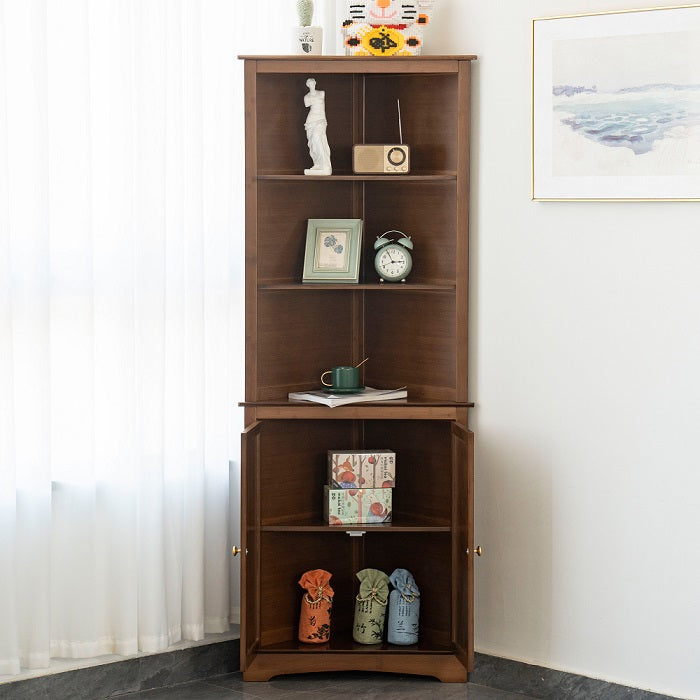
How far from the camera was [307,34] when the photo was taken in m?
2.81

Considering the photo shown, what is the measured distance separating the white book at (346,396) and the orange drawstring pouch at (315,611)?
558mm

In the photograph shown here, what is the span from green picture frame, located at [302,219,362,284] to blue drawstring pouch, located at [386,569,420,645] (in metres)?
0.95

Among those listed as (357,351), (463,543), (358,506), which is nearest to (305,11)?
(357,351)

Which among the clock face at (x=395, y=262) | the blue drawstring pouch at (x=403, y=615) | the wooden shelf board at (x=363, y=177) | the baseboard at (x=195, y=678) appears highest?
the wooden shelf board at (x=363, y=177)

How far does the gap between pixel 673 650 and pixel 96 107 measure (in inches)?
83.9

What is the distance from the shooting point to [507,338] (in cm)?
282

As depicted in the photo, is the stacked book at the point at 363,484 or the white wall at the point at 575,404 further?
the stacked book at the point at 363,484

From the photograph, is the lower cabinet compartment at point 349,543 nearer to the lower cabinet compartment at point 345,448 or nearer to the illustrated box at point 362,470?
the lower cabinet compartment at point 345,448

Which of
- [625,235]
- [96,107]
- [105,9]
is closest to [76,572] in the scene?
[96,107]

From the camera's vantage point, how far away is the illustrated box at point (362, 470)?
9.52ft

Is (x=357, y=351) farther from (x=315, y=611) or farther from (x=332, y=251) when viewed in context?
(x=315, y=611)

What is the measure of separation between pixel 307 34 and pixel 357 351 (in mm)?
977

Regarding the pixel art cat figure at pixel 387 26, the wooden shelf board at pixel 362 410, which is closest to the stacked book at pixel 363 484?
the wooden shelf board at pixel 362 410

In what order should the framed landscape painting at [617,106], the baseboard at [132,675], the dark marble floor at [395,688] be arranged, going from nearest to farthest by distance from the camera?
the framed landscape painting at [617,106]
the baseboard at [132,675]
the dark marble floor at [395,688]
